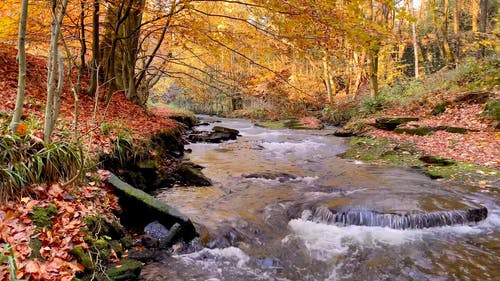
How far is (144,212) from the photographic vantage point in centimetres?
544

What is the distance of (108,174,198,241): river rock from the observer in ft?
17.5

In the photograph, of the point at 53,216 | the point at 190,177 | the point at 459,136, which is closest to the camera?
the point at 53,216

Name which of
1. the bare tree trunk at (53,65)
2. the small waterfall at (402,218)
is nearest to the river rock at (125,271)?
the bare tree trunk at (53,65)

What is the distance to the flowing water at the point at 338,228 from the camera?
473cm

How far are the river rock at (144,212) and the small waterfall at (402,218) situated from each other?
243 centimetres

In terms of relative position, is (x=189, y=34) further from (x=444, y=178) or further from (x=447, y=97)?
(x=447, y=97)

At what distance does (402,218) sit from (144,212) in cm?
429

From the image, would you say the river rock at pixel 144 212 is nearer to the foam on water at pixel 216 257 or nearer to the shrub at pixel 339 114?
the foam on water at pixel 216 257

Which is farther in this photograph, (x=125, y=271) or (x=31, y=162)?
(x=31, y=162)

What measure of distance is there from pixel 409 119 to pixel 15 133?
45.7 ft

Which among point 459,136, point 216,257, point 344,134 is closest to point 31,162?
point 216,257

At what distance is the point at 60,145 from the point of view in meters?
4.71

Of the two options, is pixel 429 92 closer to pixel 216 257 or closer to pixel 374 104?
pixel 374 104

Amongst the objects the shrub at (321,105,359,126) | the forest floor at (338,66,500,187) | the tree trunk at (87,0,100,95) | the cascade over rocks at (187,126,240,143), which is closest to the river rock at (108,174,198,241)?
Answer: the tree trunk at (87,0,100,95)
